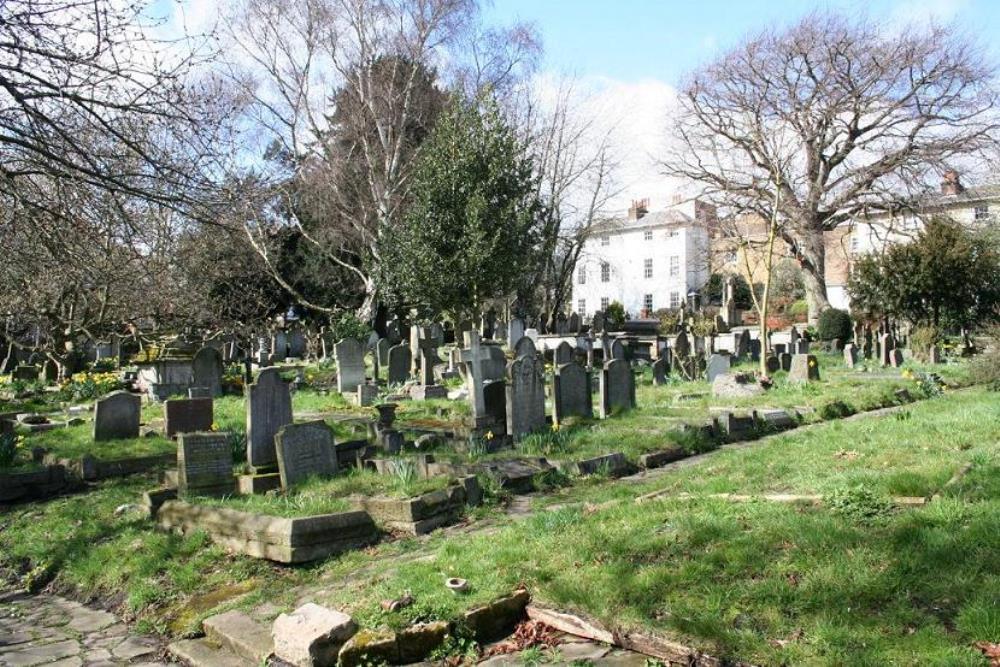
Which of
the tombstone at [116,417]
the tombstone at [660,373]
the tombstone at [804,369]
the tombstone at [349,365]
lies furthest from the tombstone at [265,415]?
the tombstone at [804,369]

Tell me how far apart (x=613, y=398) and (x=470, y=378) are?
9.75 ft

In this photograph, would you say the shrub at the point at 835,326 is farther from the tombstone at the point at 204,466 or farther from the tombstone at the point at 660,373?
the tombstone at the point at 204,466

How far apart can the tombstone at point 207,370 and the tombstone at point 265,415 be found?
31.5 ft

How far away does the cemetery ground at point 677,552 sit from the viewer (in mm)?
4262

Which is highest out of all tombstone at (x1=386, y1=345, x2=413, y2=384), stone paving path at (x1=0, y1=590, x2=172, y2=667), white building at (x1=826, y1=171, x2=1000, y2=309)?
white building at (x1=826, y1=171, x2=1000, y2=309)

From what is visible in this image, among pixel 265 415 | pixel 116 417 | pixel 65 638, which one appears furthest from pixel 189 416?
pixel 65 638

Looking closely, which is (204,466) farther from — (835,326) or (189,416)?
(835,326)

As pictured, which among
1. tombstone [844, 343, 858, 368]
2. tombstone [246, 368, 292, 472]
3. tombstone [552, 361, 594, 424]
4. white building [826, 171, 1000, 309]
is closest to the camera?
tombstone [246, 368, 292, 472]

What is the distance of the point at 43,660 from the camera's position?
5.73 meters

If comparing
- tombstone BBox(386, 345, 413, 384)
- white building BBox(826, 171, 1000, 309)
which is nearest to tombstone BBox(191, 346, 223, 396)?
tombstone BBox(386, 345, 413, 384)

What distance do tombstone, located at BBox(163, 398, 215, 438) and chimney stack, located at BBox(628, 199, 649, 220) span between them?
59096mm

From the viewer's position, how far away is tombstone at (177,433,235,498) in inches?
346

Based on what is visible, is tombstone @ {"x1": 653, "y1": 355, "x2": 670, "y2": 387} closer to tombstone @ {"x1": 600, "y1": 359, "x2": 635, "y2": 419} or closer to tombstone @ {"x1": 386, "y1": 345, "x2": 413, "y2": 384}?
tombstone @ {"x1": 600, "y1": 359, "x2": 635, "y2": 419}

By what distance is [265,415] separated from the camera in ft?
31.8
